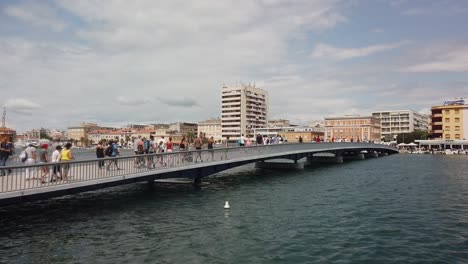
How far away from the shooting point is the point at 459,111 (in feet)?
439

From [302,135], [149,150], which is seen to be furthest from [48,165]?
[302,135]

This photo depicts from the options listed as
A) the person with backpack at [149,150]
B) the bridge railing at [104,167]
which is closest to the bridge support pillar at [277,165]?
the bridge railing at [104,167]

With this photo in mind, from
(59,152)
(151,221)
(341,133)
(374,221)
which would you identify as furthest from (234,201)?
(341,133)

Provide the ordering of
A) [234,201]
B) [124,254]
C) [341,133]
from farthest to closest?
[341,133], [234,201], [124,254]

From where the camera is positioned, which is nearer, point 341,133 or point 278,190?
point 278,190

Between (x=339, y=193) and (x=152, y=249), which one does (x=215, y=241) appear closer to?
(x=152, y=249)

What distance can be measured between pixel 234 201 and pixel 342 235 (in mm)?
9841

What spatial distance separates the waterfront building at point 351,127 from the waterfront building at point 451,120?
135 ft

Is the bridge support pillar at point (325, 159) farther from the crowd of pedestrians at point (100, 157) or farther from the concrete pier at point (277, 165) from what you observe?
the crowd of pedestrians at point (100, 157)

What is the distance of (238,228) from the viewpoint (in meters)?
17.1

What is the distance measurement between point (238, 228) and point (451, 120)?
143 meters

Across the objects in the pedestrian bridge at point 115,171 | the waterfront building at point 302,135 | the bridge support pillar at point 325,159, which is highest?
the waterfront building at point 302,135

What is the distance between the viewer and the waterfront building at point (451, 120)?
439ft

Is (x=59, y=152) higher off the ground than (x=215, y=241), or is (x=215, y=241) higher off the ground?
(x=59, y=152)
